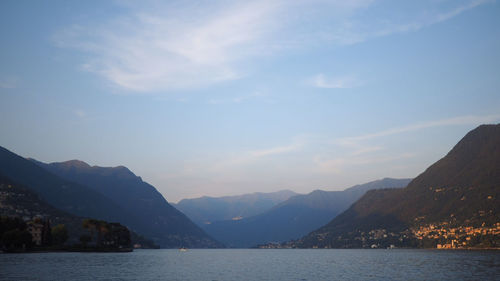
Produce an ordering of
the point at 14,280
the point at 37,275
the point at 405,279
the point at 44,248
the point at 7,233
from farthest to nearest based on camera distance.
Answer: the point at 44,248, the point at 7,233, the point at 405,279, the point at 37,275, the point at 14,280

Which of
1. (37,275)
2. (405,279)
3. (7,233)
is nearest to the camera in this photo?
(37,275)

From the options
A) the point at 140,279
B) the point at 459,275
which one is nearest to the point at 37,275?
the point at 140,279

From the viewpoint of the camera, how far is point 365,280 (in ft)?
285

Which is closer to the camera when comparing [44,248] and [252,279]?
[252,279]

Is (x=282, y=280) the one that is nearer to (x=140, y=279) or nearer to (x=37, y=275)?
(x=140, y=279)

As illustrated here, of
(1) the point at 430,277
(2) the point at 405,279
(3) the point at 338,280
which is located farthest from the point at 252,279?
(1) the point at 430,277

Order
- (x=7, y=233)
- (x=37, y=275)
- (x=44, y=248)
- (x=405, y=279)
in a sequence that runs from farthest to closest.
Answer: (x=44, y=248) → (x=7, y=233) → (x=405, y=279) → (x=37, y=275)

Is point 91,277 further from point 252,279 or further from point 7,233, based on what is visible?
point 7,233

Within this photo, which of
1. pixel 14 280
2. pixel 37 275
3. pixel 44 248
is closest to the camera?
pixel 14 280

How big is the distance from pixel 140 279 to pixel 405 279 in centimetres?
5174

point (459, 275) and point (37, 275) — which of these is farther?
point (459, 275)

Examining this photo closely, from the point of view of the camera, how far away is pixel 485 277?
84.6 metres

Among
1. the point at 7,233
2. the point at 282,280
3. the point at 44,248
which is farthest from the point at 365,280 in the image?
the point at 44,248

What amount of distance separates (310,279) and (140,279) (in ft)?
111
